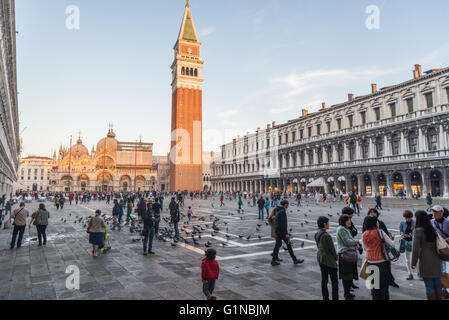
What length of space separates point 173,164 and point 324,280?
6198cm

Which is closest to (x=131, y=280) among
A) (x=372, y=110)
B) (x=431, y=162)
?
(x=431, y=162)

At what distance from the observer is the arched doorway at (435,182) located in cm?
2799

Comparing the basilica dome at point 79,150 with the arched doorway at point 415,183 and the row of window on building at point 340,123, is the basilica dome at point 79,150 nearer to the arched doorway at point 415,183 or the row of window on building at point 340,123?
the row of window on building at point 340,123

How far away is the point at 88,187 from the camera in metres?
82.2

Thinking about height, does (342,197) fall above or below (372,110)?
below

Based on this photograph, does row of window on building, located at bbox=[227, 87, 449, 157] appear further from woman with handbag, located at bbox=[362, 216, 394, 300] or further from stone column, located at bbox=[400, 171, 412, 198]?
woman with handbag, located at bbox=[362, 216, 394, 300]

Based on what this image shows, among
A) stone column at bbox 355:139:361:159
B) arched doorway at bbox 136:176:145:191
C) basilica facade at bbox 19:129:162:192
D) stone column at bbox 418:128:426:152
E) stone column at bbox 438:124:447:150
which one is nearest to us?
stone column at bbox 438:124:447:150

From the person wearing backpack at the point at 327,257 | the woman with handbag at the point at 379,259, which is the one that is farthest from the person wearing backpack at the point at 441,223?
the person wearing backpack at the point at 327,257

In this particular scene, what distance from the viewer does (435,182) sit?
28.4 metres

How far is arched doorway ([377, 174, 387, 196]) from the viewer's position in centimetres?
3315

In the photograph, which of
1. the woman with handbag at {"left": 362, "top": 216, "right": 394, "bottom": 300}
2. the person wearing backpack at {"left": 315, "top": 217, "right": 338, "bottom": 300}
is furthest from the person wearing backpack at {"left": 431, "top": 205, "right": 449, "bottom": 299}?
the person wearing backpack at {"left": 315, "top": 217, "right": 338, "bottom": 300}

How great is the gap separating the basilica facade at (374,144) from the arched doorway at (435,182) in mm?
33

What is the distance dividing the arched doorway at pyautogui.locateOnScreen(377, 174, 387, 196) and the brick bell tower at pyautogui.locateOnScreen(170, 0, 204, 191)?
1586 inches

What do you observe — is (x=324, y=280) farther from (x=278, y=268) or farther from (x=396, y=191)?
(x=396, y=191)
